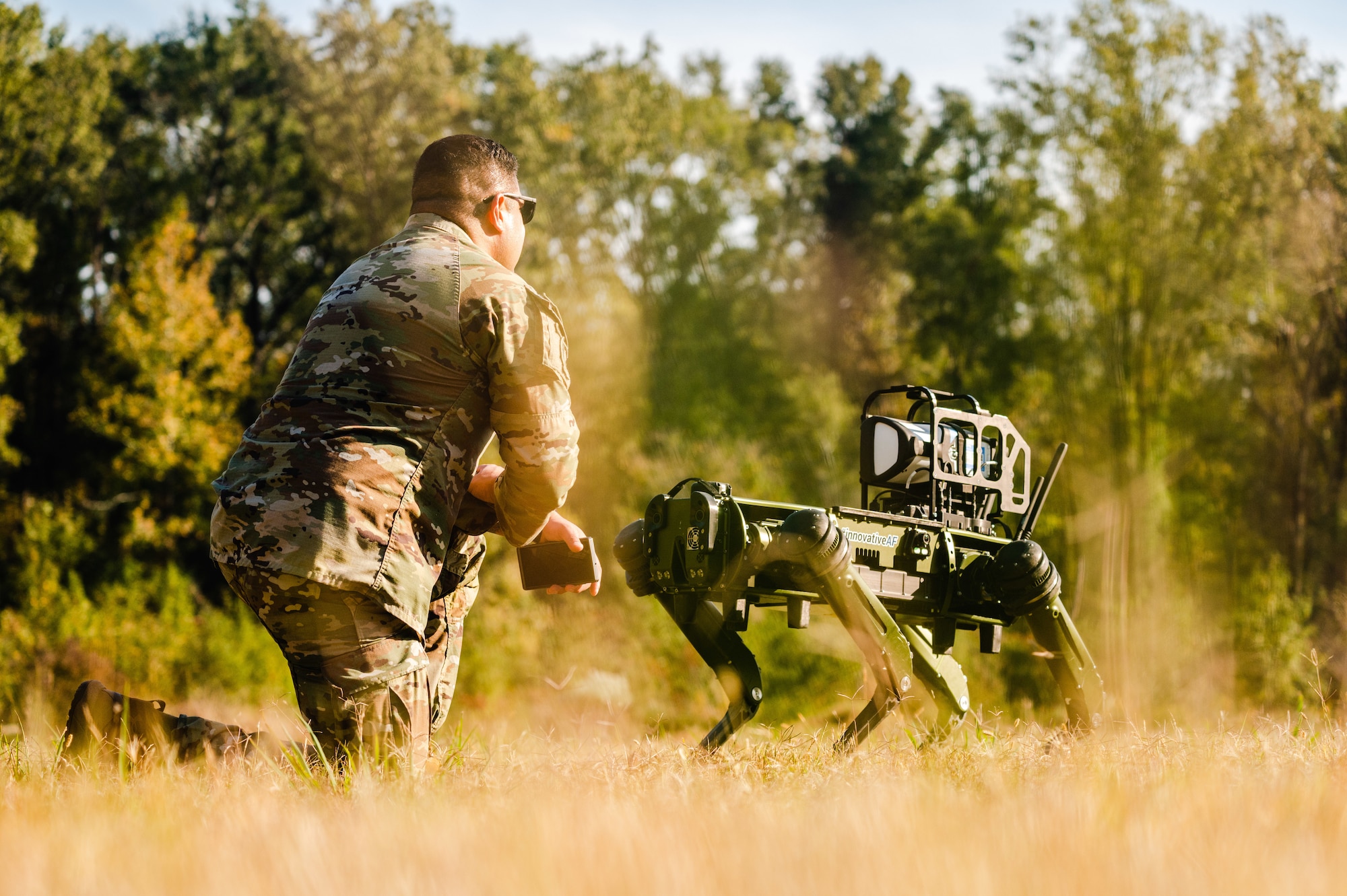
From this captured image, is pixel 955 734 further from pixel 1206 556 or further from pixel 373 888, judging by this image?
pixel 1206 556

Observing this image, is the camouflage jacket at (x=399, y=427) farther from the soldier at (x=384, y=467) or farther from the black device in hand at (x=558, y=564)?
the black device in hand at (x=558, y=564)

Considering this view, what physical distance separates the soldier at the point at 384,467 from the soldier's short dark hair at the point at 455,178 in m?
0.16

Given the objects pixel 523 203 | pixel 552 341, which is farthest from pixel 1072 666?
pixel 523 203

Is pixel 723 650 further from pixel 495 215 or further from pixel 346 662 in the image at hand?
pixel 495 215

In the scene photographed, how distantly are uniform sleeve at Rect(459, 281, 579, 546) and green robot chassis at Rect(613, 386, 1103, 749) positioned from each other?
0.90 metres

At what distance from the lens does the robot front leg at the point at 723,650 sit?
4.94m

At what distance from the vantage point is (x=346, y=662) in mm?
3705

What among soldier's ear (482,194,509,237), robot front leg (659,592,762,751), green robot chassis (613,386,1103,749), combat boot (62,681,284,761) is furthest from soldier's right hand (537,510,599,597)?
combat boot (62,681,284,761)

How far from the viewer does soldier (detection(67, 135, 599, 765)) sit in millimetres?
3652

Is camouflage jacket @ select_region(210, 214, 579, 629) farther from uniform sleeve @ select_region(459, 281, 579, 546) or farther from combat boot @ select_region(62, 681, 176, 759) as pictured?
combat boot @ select_region(62, 681, 176, 759)

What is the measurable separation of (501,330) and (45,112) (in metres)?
28.6

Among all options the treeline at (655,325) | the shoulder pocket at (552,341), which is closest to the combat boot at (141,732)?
the shoulder pocket at (552,341)

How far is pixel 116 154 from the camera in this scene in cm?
3042

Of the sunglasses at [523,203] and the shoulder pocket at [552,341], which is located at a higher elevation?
the sunglasses at [523,203]
